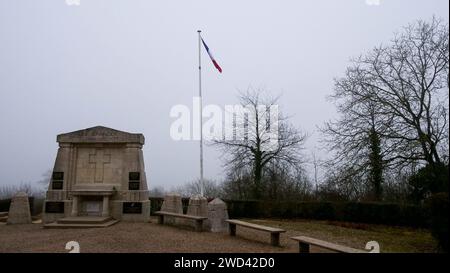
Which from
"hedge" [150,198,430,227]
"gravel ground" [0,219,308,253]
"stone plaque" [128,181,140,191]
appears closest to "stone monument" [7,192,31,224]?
"gravel ground" [0,219,308,253]

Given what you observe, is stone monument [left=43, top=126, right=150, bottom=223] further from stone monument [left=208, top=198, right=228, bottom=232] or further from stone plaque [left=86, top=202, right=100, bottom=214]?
stone monument [left=208, top=198, right=228, bottom=232]

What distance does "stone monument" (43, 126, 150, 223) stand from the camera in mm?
14750

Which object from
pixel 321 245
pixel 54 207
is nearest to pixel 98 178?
pixel 54 207

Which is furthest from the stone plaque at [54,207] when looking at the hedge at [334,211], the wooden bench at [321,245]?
the wooden bench at [321,245]

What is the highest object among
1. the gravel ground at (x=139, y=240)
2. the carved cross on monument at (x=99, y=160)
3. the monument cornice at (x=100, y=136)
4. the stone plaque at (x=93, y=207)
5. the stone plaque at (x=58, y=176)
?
the monument cornice at (x=100, y=136)

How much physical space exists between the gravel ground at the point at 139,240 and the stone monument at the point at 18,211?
8.19 feet

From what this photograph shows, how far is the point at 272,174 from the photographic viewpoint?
27375 mm

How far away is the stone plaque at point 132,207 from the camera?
14.7m

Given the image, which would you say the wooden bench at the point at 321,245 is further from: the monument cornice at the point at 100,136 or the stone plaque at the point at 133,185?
the monument cornice at the point at 100,136

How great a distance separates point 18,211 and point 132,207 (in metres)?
4.97

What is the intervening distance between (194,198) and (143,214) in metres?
2.19
